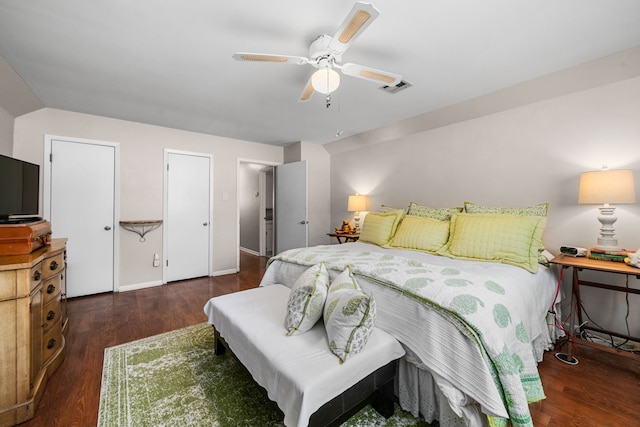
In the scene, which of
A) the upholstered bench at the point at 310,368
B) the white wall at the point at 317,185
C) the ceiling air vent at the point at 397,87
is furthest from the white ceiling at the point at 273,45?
the upholstered bench at the point at 310,368

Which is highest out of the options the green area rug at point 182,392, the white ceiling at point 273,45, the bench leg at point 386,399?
the white ceiling at point 273,45

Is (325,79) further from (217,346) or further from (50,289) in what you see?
(50,289)

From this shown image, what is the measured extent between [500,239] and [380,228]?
1198 mm

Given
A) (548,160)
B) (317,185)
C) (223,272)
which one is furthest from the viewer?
(317,185)

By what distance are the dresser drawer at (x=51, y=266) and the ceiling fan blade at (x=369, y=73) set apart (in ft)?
7.69

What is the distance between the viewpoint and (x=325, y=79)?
1.72 m

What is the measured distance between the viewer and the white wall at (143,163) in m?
3.02

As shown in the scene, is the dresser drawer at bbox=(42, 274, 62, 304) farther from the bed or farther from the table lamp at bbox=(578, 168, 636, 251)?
the table lamp at bbox=(578, 168, 636, 251)

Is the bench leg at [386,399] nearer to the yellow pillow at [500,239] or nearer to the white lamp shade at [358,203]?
the yellow pillow at [500,239]

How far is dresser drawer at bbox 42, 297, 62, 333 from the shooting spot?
5.42ft

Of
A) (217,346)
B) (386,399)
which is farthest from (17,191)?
(386,399)

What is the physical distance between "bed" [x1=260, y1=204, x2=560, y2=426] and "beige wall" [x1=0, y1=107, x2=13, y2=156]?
299cm

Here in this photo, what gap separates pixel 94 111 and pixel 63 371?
2862mm

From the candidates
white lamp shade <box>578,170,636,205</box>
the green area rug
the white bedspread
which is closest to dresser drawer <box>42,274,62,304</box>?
the green area rug
